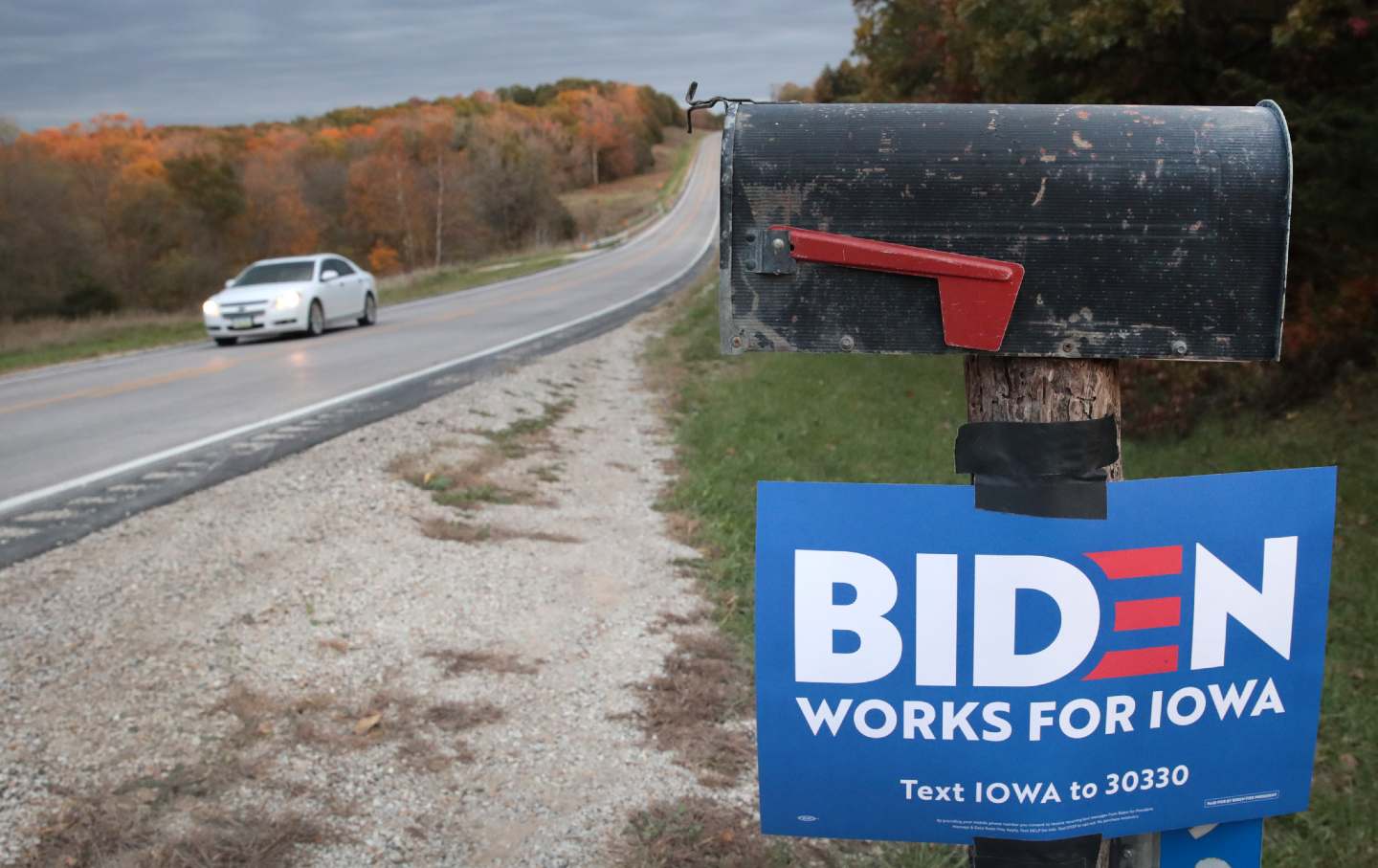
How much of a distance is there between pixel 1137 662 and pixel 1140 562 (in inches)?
6.7

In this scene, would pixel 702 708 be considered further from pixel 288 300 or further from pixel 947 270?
pixel 288 300

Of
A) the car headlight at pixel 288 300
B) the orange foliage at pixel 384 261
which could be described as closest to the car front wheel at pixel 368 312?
the car headlight at pixel 288 300

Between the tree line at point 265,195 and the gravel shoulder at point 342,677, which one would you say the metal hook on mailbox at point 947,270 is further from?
the tree line at point 265,195

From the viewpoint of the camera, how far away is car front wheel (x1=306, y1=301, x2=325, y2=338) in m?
18.7

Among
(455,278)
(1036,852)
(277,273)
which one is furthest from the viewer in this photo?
(455,278)

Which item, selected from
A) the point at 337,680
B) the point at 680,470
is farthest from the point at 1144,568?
the point at 680,470

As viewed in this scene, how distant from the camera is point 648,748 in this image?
425cm

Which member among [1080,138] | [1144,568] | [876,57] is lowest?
[1144,568]

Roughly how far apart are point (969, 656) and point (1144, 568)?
32 cm

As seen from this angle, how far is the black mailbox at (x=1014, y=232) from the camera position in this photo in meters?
1.80

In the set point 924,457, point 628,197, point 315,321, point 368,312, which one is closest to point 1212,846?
point 924,457

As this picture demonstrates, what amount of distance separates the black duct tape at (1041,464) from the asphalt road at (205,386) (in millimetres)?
7107

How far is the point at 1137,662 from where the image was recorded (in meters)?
1.86

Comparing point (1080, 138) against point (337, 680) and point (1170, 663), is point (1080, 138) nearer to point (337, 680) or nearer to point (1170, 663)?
point (1170, 663)
